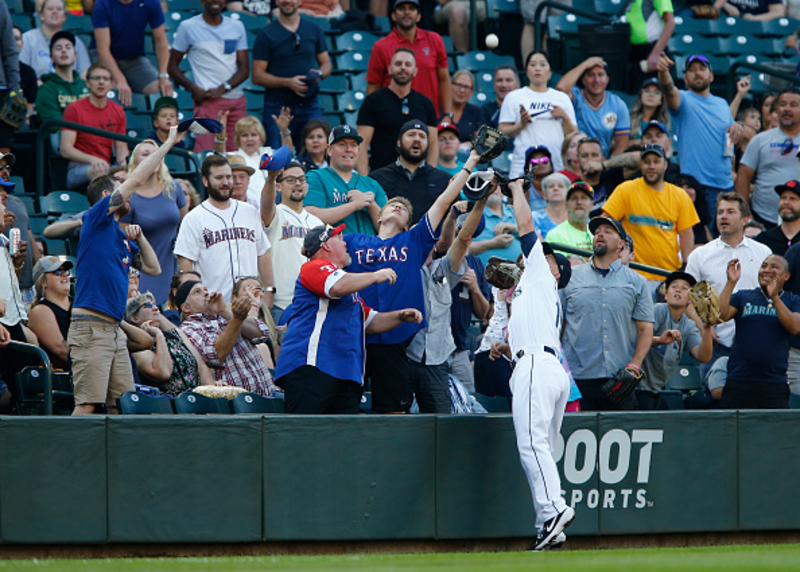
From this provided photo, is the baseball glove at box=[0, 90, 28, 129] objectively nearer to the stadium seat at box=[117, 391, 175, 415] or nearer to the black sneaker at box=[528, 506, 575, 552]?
the stadium seat at box=[117, 391, 175, 415]

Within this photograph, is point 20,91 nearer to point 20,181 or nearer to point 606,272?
point 20,181

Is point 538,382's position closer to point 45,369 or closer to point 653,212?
point 45,369

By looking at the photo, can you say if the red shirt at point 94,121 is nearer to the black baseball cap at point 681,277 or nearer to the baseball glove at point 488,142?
the baseball glove at point 488,142

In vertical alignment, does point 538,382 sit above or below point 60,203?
below

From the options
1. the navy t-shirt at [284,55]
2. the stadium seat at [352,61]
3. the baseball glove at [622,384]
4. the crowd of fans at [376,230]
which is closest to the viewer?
the crowd of fans at [376,230]

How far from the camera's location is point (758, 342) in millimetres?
9531

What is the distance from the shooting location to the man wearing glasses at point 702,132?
1345 centimetres

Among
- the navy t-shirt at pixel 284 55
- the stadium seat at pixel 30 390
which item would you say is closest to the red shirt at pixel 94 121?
the navy t-shirt at pixel 284 55

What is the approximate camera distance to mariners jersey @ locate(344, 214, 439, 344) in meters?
8.38

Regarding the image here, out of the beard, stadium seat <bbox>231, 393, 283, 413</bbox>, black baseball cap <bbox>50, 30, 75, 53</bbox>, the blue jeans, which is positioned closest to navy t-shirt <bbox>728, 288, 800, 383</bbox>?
stadium seat <bbox>231, 393, 283, 413</bbox>

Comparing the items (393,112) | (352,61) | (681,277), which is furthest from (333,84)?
(681,277)

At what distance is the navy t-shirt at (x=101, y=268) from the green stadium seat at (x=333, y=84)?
6.55 m

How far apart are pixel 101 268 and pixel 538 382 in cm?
294

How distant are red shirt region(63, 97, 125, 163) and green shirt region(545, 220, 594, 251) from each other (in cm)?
423
